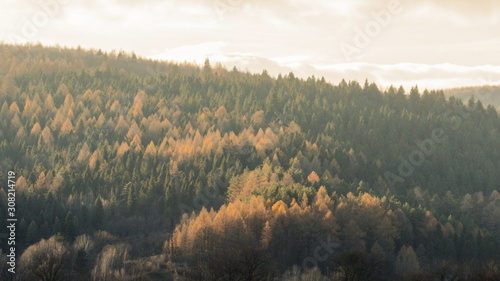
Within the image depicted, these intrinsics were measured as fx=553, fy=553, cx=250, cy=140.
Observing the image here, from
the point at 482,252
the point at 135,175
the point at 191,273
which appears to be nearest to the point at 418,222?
the point at 482,252

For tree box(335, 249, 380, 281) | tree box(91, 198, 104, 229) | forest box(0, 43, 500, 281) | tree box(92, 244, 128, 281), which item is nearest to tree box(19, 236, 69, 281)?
forest box(0, 43, 500, 281)

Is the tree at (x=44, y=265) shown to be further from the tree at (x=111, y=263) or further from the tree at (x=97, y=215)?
the tree at (x=97, y=215)

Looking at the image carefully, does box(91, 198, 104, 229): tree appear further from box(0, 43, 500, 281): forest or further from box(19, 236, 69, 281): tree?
box(19, 236, 69, 281): tree

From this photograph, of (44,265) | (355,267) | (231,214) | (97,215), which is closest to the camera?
(44,265)

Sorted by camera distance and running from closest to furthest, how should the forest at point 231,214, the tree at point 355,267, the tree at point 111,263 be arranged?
the tree at point 355,267, the tree at point 111,263, the forest at point 231,214

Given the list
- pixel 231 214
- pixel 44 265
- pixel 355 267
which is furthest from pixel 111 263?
pixel 355 267

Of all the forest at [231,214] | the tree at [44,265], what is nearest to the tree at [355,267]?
the forest at [231,214]

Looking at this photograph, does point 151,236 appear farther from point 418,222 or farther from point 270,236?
point 418,222

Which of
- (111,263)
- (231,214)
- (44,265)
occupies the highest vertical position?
(231,214)

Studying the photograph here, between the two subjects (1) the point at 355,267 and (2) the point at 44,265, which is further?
(1) the point at 355,267

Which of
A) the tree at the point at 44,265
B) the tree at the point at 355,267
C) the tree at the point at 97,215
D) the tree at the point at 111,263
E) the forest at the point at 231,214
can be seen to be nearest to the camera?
the tree at the point at 44,265

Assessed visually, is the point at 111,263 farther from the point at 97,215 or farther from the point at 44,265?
the point at 97,215

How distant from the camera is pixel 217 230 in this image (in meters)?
126

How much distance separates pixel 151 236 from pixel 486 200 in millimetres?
112486
